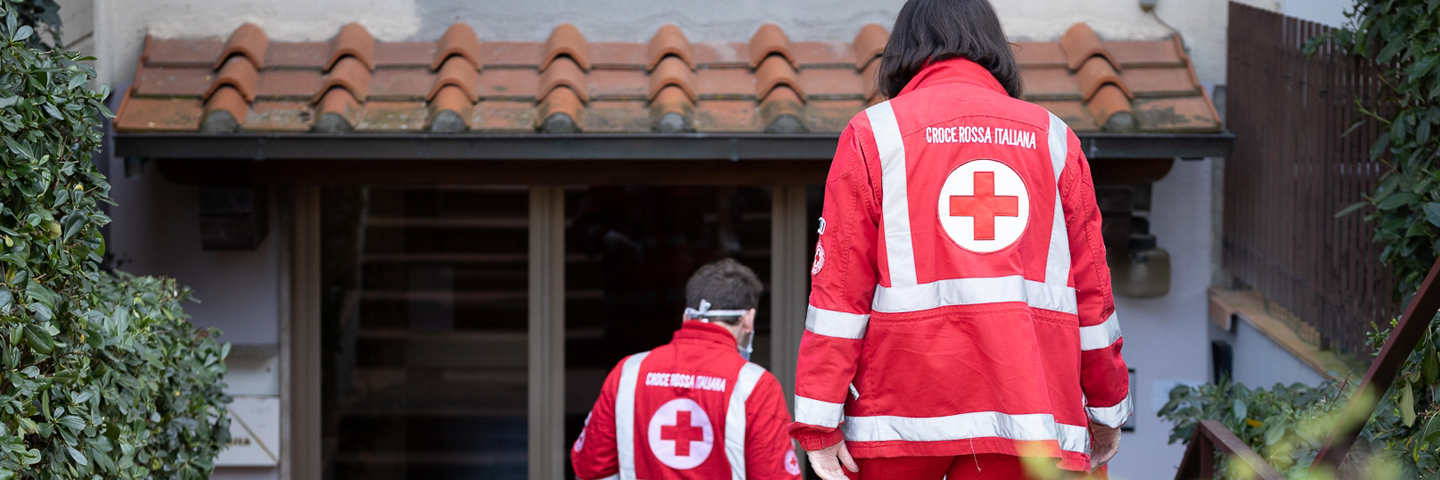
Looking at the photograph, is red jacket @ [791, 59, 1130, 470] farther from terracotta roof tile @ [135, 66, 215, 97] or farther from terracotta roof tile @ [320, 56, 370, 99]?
terracotta roof tile @ [135, 66, 215, 97]

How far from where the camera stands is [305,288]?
5.33 metres

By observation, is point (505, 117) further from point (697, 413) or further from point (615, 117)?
point (697, 413)

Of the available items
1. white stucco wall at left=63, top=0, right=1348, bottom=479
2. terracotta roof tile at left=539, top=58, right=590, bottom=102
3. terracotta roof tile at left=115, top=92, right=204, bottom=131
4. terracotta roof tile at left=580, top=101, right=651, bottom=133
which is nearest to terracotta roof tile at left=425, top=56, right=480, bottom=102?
terracotta roof tile at left=539, top=58, right=590, bottom=102

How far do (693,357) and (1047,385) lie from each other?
5.15ft

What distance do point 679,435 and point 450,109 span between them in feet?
5.40

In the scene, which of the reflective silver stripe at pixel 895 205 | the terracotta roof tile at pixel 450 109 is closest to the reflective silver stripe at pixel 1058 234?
the reflective silver stripe at pixel 895 205

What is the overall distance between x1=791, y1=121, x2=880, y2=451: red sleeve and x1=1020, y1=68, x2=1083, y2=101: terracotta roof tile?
2.51 m

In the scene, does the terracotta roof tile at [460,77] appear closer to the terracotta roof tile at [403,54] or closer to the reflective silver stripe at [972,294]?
the terracotta roof tile at [403,54]

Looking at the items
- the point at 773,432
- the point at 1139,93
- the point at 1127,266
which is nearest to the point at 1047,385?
the point at 773,432

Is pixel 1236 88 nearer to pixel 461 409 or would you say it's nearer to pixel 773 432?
pixel 773 432

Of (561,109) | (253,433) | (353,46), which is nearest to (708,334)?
(561,109)

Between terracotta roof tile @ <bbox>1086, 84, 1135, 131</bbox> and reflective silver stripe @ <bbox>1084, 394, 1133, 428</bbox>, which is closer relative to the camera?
reflective silver stripe @ <bbox>1084, 394, 1133, 428</bbox>

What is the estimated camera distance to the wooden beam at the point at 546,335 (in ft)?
17.4

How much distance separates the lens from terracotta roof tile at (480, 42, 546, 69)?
4.89m
